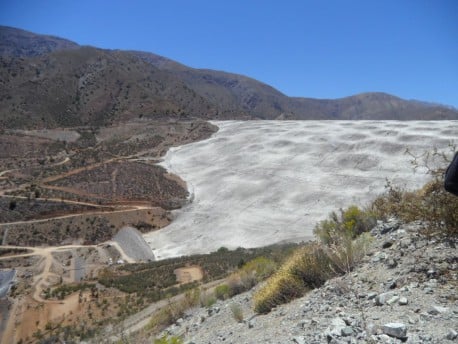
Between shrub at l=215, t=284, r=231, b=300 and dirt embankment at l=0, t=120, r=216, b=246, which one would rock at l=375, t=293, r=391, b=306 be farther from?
dirt embankment at l=0, t=120, r=216, b=246

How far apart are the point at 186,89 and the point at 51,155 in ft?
268

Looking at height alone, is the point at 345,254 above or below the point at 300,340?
above

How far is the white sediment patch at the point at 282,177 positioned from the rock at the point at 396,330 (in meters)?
27.6

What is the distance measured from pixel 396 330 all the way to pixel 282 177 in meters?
42.6

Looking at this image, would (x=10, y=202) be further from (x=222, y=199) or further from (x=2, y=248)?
(x=222, y=199)

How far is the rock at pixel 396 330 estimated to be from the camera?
4.17 metres

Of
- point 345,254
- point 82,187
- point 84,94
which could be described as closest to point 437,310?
point 345,254

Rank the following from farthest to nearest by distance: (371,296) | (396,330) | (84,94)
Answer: (84,94), (371,296), (396,330)

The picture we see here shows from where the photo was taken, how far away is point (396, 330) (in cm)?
420

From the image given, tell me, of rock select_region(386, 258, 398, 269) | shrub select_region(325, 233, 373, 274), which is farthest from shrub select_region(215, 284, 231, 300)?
rock select_region(386, 258, 398, 269)

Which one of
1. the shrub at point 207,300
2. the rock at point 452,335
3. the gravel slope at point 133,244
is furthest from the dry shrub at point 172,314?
the gravel slope at point 133,244

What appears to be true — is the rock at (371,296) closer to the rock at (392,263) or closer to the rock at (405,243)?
the rock at (392,263)

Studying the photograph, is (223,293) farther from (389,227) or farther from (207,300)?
(389,227)

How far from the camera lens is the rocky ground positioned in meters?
4.34
